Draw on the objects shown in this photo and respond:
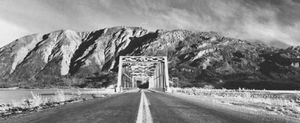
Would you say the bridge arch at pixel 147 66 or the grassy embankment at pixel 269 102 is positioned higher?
the bridge arch at pixel 147 66

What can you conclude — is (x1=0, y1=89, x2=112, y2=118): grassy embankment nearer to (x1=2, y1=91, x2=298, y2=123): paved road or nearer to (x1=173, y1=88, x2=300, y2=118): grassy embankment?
(x1=2, y1=91, x2=298, y2=123): paved road

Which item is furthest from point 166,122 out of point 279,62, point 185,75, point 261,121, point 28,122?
point 279,62

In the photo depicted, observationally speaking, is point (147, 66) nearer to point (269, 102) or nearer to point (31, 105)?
point (269, 102)

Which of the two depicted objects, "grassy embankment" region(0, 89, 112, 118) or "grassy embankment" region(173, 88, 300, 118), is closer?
"grassy embankment" region(0, 89, 112, 118)

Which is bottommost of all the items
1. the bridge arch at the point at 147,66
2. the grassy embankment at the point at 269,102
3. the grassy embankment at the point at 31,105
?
the grassy embankment at the point at 269,102

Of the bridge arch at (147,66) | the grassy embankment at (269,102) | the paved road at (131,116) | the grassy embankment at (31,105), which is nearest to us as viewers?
the paved road at (131,116)

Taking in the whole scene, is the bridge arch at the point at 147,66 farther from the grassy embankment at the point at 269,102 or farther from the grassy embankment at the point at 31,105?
the grassy embankment at the point at 31,105

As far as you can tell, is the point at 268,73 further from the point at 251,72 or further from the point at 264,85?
the point at 264,85

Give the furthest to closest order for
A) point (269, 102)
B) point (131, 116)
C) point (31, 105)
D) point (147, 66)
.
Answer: point (147, 66) → point (269, 102) → point (31, 105) → point (131, 116)

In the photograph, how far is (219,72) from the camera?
7569 inches

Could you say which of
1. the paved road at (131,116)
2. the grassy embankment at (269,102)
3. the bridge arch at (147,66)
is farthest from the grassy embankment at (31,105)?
the bridge arch at (147,66)

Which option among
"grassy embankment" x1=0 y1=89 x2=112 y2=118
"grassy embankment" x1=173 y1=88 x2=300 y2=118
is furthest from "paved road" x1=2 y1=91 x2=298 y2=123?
"grassy embankment" x1=173 y1=88 x2=300 y2=118

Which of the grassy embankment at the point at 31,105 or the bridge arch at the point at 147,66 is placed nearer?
the grassy embankment at the point at 31,105

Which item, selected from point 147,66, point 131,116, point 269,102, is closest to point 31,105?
point 131,116
